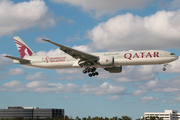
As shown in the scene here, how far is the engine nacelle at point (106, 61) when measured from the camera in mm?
43344

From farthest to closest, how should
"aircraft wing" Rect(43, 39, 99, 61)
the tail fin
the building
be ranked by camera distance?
1. the building
2. the tail fin
3. "aircraft wing" Rect(43, 39, 99, 61)

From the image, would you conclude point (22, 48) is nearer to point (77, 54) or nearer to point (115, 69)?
point (77, 54)

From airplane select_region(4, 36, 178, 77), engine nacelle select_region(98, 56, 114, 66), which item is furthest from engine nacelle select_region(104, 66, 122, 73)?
engine nacelle select_region(98, 56, 114, 66)

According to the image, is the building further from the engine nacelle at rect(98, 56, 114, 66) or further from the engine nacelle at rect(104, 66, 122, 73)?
the engine nacelle at rect(98, 56, 114, 66)

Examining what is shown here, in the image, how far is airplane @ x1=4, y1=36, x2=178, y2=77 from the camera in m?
43.2

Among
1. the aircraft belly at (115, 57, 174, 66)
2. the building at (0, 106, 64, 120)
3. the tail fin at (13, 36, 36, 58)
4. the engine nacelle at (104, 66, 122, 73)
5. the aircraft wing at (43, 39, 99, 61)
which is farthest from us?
the building at (0, 106, 64, 120)

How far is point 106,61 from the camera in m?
43.6

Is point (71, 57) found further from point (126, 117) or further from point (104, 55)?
point (126, 117)

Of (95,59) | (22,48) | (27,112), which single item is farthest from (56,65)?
(27,112)

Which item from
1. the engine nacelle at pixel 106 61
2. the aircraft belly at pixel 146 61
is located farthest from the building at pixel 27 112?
the aircraft belly at pixel 146 61

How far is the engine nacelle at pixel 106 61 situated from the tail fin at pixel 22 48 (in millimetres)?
Answer: 16240

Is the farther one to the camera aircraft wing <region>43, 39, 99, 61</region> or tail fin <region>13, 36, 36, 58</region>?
tail fin <region>13, 36, 36, 58</region>

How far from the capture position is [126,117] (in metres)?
158

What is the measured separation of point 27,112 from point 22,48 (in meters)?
122
